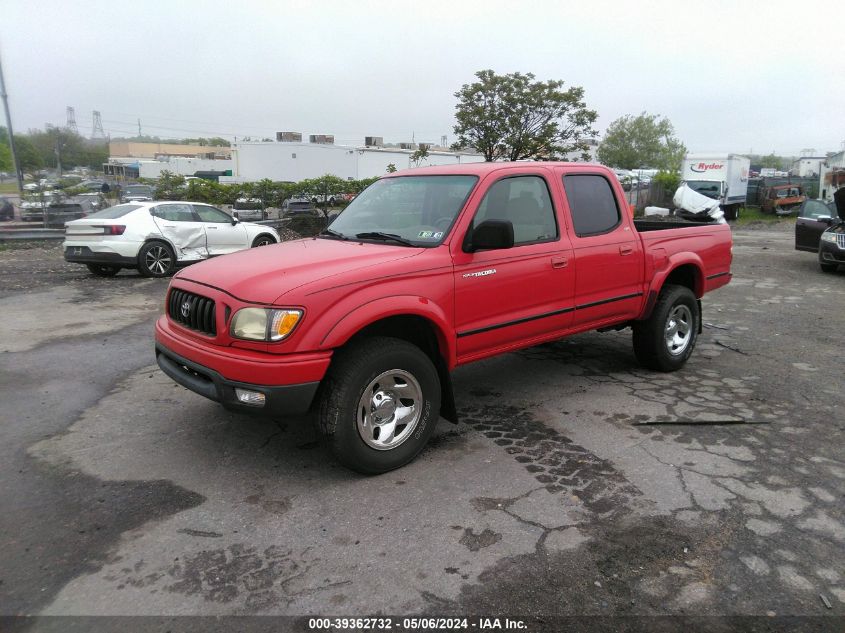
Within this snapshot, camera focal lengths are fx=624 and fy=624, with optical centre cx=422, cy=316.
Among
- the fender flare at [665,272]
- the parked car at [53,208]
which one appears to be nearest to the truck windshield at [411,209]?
the fender flare at [665,272]

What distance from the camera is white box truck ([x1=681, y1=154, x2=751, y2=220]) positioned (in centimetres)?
2994

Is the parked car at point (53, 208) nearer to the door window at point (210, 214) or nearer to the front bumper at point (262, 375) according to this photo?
the door window at point (210, 214)

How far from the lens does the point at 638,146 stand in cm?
6072

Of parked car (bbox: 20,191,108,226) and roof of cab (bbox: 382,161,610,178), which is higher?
roof of cab (bbox: 382,161,610,178)

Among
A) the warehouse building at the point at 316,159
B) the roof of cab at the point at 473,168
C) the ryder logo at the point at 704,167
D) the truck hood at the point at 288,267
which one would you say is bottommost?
the truck hood at the point at 288,267

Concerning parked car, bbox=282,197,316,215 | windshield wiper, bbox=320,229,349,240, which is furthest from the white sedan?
windshield wiper, bbox=320,229,349,240

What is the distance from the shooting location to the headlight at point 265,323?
3.47 metres

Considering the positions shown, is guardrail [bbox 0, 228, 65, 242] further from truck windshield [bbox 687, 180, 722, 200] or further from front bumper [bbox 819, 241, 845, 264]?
truck windshield [bbox 687, 180, 722, 200]

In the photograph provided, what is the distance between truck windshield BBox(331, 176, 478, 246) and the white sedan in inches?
285

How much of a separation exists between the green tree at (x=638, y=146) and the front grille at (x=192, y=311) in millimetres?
60830

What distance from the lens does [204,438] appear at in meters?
4.45

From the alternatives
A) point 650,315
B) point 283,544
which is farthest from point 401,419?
point 650,315

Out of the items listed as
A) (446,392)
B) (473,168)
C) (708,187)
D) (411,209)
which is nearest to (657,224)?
(473,168)

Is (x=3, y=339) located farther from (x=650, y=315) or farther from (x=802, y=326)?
(x=802, y=326)
